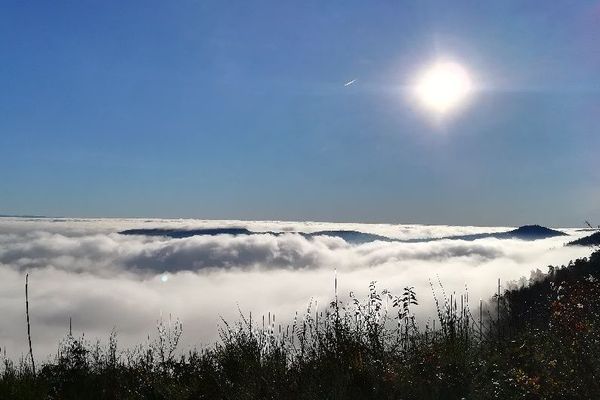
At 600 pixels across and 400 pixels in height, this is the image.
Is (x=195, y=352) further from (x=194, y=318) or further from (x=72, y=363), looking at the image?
(x=194, y=318)

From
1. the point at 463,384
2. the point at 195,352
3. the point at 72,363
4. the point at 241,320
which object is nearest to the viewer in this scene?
the point at 463,384

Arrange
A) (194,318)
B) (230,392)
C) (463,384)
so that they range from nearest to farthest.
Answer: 1. (463,384)
2. (230,392)
3. (194,318)

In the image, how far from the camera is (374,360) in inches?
358

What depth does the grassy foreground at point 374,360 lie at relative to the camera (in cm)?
709

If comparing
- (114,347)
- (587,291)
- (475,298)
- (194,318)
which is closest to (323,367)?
(587,291)

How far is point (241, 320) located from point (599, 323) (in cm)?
648

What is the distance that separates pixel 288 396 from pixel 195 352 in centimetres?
627

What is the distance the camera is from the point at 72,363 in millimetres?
15000

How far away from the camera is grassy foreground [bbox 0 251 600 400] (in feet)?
23.2

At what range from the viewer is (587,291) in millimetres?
8953

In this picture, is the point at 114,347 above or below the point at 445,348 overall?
below

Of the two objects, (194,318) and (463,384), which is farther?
(194,318)

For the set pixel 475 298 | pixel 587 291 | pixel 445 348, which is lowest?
pixel 475 298

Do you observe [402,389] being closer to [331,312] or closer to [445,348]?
[445,348]
